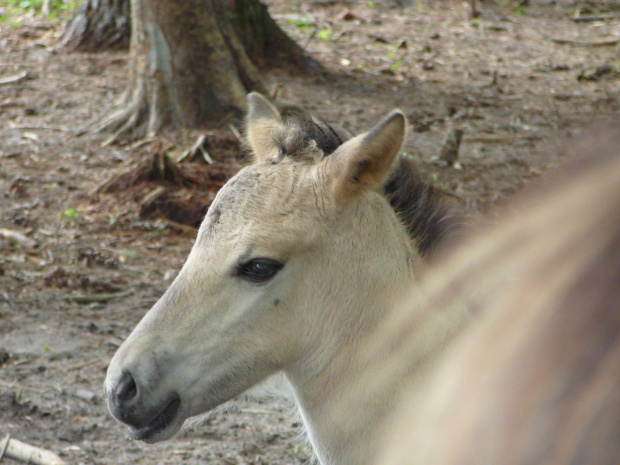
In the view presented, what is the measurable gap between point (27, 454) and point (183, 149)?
393 centimetres

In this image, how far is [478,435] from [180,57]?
255 inches

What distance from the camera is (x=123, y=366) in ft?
8.45

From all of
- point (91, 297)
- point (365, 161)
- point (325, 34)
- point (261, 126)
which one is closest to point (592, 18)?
point (325, 34)

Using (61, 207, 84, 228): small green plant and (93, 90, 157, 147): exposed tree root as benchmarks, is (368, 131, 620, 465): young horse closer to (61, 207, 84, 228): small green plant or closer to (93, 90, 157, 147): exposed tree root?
(61, 207, 84, 228): small green plant

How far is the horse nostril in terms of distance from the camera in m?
2.57

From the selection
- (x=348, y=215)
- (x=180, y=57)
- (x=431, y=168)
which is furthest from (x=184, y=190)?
(x=348, y=215)

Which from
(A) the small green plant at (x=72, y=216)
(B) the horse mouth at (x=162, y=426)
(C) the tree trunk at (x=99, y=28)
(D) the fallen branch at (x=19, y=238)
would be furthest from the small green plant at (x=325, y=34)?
(B) the horse mouth at (x=162, y=426)

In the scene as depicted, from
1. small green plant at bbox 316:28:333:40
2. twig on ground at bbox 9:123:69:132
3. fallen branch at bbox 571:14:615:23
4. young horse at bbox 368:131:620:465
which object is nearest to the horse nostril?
young horse at bbox 368:131:620:465

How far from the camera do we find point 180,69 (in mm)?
7480

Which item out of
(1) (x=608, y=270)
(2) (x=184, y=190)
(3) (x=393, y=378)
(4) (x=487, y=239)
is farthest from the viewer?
(2) (x=184, y=190)

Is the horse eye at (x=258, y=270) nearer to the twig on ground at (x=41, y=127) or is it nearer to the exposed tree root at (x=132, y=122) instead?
the exposed tree root at (x=132, y=122)

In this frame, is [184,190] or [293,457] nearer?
[293,457]

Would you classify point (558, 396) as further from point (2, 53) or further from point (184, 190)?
point (2, 53)

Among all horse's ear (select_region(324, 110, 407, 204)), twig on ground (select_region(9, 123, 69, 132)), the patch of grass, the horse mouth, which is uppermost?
horse's ear (select_region(324, 110, 407, 204))
